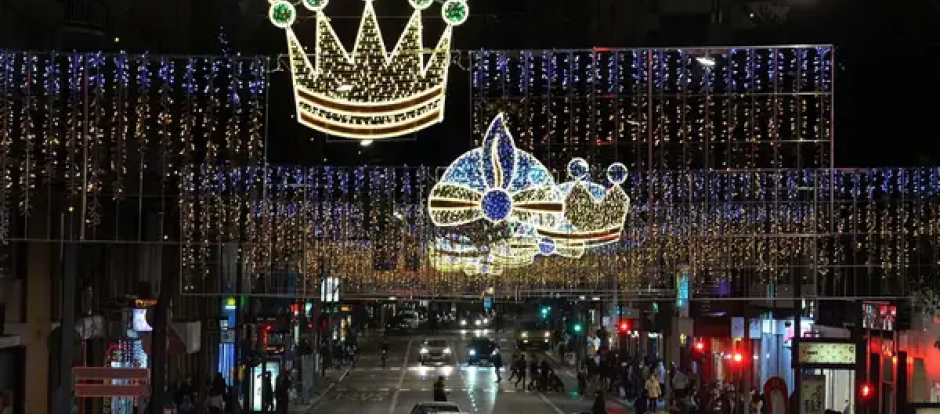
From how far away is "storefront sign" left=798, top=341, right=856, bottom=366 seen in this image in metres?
28.4

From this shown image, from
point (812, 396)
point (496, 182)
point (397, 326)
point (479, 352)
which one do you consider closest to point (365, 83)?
point (496, 182)

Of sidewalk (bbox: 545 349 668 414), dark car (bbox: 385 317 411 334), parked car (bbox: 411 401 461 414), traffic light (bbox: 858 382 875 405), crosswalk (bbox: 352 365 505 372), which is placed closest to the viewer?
parked car (bbox: 411 401 461 414)

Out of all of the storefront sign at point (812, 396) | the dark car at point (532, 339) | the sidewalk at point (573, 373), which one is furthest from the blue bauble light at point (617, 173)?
the dark car at point (532, 339)

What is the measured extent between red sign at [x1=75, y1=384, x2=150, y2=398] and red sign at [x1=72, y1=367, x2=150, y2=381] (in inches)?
5.5

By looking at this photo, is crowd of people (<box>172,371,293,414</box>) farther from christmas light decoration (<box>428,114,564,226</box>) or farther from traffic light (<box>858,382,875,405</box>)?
christmas light decoration (<box>428,114,564,226</box>)

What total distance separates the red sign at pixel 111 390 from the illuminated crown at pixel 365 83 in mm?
11834

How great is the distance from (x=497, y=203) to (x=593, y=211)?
627 cm

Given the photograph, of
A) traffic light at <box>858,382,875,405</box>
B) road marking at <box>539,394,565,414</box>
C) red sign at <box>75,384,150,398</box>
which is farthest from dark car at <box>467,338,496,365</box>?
red sign at <box>75,384,150,398</box>

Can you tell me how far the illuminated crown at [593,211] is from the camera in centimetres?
2403

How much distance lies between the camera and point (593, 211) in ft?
80.4

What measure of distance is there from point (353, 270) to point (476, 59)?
1367 inches

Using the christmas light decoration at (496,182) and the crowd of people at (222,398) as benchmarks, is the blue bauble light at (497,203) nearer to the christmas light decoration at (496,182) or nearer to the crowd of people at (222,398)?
the christmas light decoration at (496,182)

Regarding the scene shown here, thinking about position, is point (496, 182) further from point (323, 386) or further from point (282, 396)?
point (323, 386)

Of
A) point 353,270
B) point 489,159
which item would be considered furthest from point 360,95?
point 353,270
